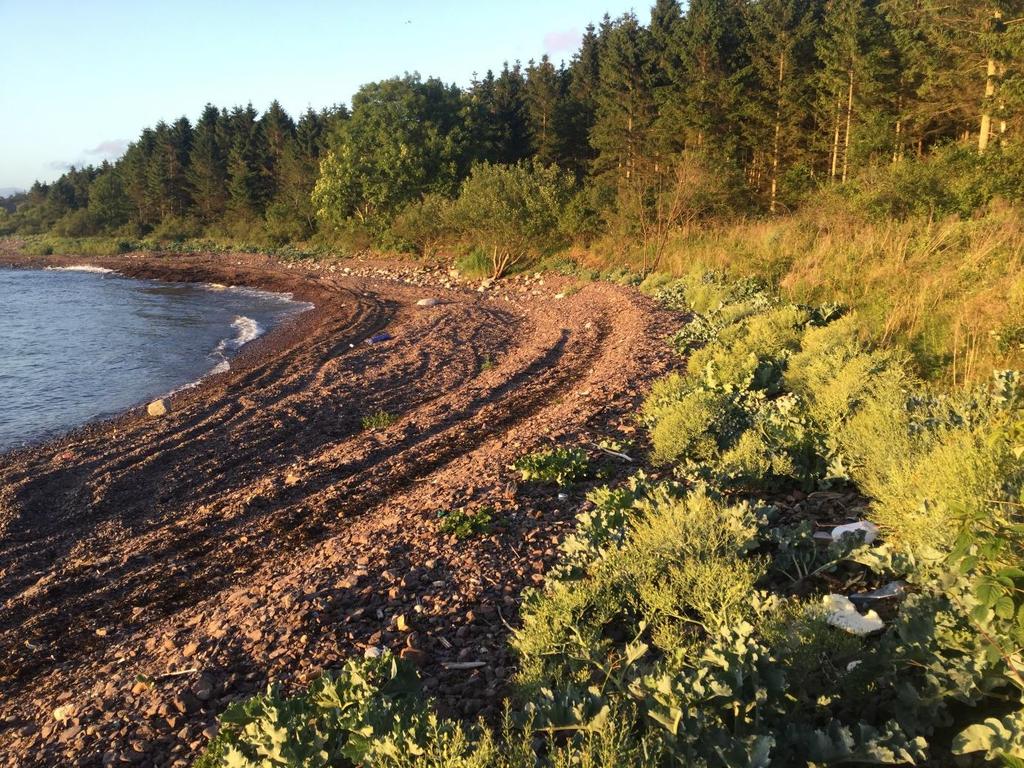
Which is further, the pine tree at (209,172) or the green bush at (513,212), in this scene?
Result: the pine tree at (209,172)

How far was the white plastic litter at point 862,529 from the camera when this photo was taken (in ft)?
12.1

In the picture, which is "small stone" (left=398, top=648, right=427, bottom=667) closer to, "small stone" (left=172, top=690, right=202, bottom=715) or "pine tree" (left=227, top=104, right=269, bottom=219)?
"small stone" (left=172, top=690, right=202, bottom=715)

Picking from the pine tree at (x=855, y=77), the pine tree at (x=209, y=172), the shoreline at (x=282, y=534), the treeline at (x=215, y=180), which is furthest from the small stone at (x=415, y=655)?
the pine tree at (x=209, y=172)

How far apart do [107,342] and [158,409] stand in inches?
376

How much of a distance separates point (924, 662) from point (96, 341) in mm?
21668

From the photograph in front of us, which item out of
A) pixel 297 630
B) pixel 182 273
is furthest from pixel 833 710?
pixel 182 273

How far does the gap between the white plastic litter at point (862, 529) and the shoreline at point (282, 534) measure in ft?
5.94

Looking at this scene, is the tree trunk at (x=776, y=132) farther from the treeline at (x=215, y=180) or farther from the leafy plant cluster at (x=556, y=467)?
the treeline at (x=215, y=180)

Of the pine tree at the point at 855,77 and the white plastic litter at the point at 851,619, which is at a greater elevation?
the pine tree at the point at 855,77

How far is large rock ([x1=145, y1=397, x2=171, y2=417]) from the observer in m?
11.1

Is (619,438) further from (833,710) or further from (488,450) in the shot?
(833,710)

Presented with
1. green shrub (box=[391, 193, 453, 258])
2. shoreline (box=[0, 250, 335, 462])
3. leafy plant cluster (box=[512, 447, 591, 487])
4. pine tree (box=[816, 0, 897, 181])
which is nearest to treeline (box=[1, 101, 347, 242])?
shoreline (box=[0, 250, 335, 462])

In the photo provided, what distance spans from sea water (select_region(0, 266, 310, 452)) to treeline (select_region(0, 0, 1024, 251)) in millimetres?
12670

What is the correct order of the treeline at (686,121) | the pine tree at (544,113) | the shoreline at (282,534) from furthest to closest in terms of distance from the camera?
the pine tree at (544,113), the treeline at (686,121), the shoreline at (282,534)
